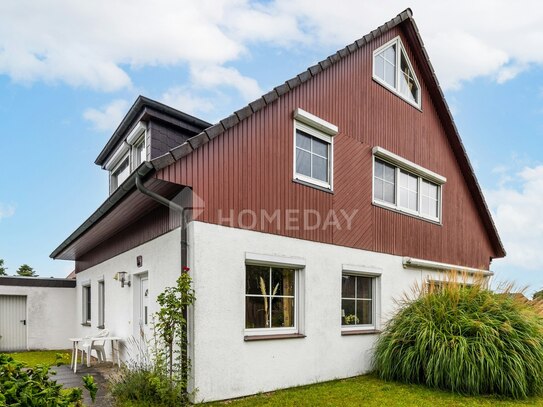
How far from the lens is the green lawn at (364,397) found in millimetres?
6464

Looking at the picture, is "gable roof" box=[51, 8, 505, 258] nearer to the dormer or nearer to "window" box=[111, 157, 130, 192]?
the dormer

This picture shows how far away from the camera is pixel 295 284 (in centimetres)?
788

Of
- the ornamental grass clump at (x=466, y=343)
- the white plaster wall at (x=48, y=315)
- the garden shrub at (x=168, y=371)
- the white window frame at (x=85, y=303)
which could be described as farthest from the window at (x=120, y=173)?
the ornamental grass clump at (x=466, y=343)

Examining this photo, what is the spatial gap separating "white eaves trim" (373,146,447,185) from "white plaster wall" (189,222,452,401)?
2.57 meters

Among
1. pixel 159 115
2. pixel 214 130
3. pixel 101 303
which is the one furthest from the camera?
pixel 101 303

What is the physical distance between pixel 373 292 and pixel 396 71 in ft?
19.7

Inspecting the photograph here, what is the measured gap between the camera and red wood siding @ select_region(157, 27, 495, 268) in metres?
6.87

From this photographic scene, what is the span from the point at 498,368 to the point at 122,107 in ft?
32.3

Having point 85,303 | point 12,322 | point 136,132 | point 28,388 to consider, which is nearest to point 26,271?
point 12,322

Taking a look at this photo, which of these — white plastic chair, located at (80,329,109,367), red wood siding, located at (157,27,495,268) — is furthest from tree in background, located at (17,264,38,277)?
red wood siding, located at (157,27,495,268)

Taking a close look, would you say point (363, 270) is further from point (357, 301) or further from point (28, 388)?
point (28, 388)

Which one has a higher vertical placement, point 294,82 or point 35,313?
point 294,82

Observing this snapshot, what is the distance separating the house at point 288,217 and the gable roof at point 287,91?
0.03 meters

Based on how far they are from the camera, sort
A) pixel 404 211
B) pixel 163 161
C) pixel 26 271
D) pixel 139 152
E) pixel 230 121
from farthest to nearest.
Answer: pixel 26 271 → pixel 404 211 → pixel 139 152 → pixel 230 121 → pixel 163 161
